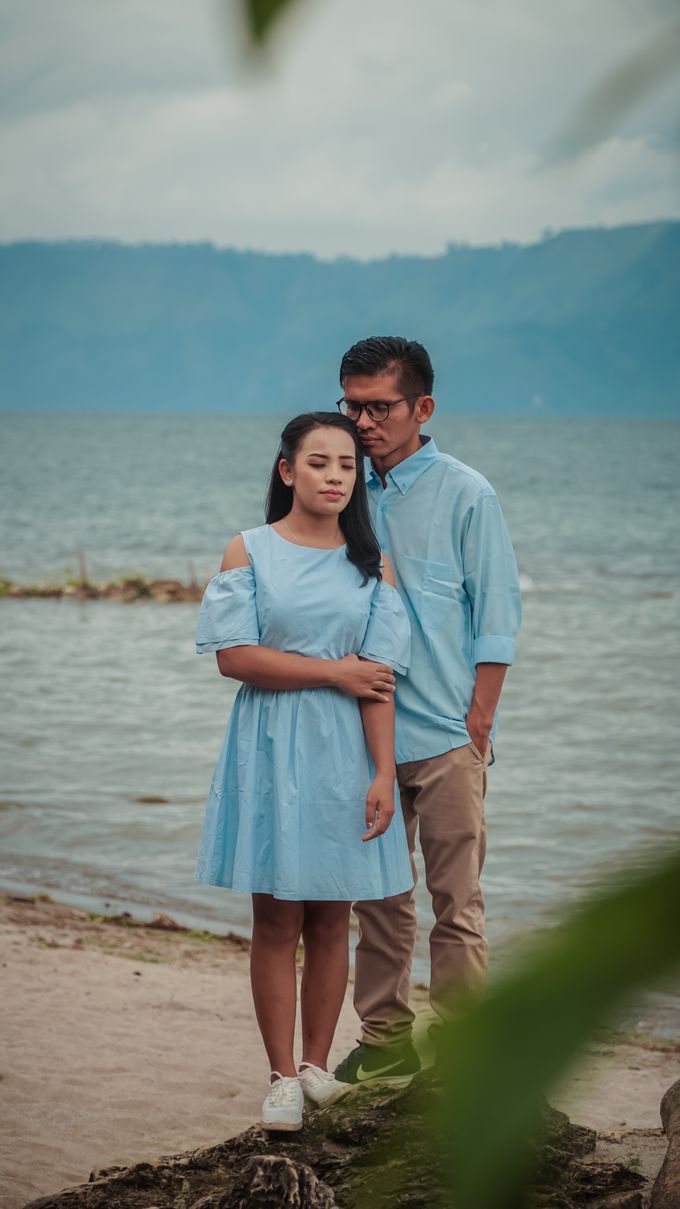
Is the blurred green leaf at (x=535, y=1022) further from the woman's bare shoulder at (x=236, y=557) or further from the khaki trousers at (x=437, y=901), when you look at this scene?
the khaki trousers at (x=437, y=901)

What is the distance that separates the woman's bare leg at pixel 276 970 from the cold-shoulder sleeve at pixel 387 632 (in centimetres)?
67

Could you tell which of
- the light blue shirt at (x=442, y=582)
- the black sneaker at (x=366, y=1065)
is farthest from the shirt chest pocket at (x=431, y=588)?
the black sneaker at (x=366, y=1065)

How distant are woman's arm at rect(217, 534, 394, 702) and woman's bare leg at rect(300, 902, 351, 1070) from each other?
0.61 meters

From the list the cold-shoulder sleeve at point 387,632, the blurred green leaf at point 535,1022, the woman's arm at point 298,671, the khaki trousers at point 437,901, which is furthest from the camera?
the khaki trousers at point 437,901

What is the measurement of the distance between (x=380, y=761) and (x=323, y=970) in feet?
2.07

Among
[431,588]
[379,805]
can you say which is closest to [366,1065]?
[379,805]

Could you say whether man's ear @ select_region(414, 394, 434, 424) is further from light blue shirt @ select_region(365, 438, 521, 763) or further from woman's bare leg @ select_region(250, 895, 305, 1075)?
woman's bare leg @ select_region(250, 895, 305, 1075)

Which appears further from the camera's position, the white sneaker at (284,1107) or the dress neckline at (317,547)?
the dress neckline at (317,547)

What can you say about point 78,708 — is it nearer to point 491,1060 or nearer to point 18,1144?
point 18,1144

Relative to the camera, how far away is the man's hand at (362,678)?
10.0 ft

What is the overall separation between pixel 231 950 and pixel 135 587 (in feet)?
47.1

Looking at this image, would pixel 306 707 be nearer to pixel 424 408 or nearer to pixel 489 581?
pixel 489 581

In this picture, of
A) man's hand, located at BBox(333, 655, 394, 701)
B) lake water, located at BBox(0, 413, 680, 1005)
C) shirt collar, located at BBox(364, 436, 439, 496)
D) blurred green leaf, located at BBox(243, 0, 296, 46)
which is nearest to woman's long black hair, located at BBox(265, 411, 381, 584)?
shirt collar, located at BBox(364, 436, 439, 496)

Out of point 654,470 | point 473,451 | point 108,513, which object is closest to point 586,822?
point 108,513
